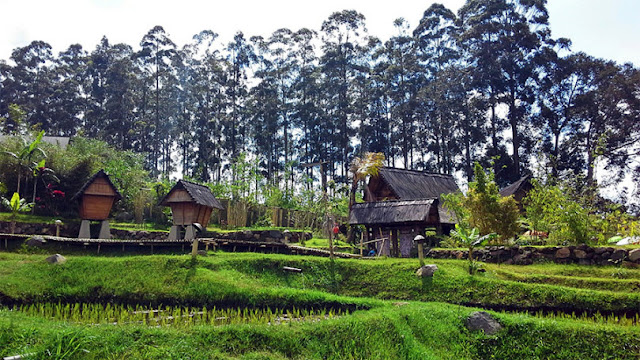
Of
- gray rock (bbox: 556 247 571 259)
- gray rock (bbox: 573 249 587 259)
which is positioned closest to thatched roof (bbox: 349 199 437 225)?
gray rock (bbox: 556 247 571 259)

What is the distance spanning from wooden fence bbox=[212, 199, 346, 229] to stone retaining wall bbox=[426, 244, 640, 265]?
9480 millimetres

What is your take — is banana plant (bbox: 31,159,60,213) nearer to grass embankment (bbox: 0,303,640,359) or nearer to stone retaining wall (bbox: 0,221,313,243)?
stone retaining wall (bbox: 0,221,313,243)

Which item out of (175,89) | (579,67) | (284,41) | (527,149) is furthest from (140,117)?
(579,67)

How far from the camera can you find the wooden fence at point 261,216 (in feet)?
88.3

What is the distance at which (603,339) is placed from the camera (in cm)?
1034

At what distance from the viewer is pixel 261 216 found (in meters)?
28.2

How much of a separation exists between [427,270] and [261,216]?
1475 cm

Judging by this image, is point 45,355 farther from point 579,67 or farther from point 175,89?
point 175,89

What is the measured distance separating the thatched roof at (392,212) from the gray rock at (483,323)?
32.2ft

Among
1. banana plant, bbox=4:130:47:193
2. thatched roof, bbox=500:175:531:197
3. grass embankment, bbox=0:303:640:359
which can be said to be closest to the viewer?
grass embankment, bbox=0:303:640:359

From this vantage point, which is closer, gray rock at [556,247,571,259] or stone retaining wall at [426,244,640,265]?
stone retaining wall at [426,244,640,265]

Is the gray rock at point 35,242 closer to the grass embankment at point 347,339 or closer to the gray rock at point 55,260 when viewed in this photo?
the gray rock at point 55,260

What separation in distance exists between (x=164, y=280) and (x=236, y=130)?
37.1 metres

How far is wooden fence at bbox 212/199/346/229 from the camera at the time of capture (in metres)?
26.9
